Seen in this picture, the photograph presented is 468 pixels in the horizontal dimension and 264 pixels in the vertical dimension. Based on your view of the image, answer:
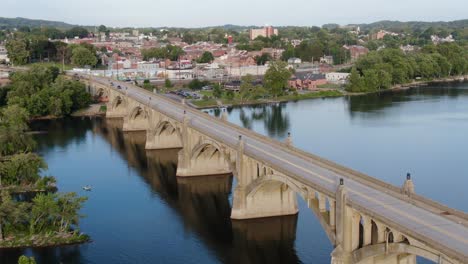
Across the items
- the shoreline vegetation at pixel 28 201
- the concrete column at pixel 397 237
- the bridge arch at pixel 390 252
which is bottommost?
the shoreline vegetation at pixel 28 201

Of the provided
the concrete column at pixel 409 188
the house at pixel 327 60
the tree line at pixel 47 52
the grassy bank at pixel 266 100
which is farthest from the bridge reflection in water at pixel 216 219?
the house at pixel 327 60

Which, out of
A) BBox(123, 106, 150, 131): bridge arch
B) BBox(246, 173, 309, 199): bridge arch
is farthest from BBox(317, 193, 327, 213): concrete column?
BBox(123, 106, 150, 131): bridge arch

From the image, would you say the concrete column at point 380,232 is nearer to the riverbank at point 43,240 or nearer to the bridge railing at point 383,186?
the bridge railing at point 383,186

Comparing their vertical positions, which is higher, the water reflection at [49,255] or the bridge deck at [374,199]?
the bridge deck at [374,199]

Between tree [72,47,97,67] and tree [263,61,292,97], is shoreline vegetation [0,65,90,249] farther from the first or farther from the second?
tree [72,47,97,67]

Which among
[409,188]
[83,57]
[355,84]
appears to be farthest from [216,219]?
[83,57]

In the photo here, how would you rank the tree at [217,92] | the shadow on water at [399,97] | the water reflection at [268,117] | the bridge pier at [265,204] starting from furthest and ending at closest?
the tree at [217,92] < the shadow on water at [399,97] < the water reflection at [268,117] < the bridge pier at [265,204]
